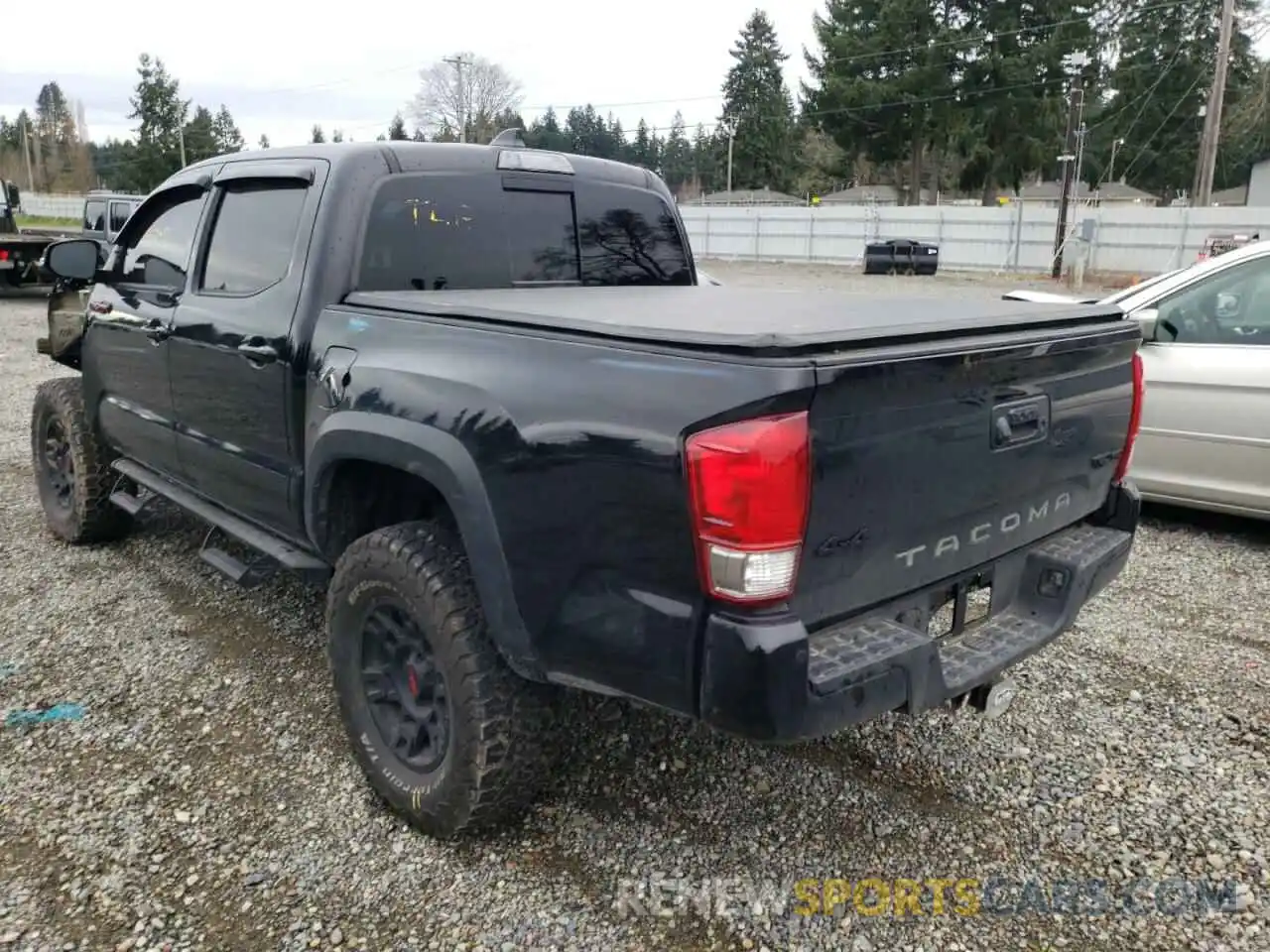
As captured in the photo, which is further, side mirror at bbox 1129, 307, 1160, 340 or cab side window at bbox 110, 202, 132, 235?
cab side window at bbox 110, 202, 132, 235

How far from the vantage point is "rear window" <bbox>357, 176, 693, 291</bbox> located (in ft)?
11.1

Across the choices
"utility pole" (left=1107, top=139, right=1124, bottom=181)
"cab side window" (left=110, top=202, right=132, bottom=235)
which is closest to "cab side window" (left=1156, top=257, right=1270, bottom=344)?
"cab side window" (left=110, top=202, right=132, bottom=235)

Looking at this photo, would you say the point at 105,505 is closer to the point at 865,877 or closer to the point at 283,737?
the point at 283,737

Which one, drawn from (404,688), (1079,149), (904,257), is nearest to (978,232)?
(904,257)

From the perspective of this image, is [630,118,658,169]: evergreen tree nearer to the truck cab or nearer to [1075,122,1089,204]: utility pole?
[1075,122,1089,204]: utility pole

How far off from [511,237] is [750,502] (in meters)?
2.10

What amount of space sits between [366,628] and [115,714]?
1.21 meters

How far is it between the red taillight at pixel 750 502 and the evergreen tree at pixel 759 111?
2913 inches

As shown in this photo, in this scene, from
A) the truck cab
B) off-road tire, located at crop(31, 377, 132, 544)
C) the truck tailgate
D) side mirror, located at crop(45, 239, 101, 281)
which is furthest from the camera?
the truck cab

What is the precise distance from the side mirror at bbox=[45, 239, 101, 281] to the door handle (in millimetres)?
1703

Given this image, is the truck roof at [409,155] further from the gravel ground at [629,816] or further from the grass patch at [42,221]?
the grass patch at [42,221]

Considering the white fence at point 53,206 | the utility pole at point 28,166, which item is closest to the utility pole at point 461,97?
the white fence at point 53,206

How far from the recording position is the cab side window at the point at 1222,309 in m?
5.22

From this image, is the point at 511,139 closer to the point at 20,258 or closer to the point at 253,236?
the point at 253,236
